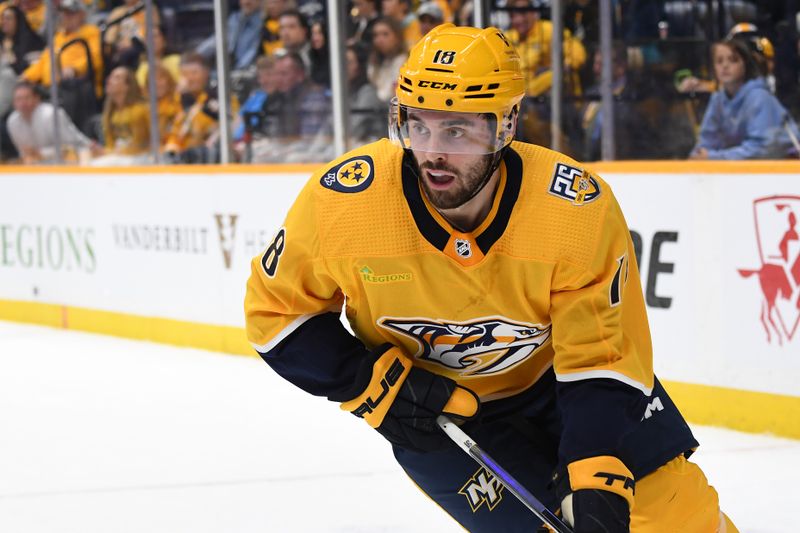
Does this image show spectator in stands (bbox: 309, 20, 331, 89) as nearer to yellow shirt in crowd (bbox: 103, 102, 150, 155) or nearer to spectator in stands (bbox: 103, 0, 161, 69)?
spectator in stands (bbox: 103, 0, 161, 69)

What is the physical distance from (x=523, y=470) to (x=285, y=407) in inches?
100.0

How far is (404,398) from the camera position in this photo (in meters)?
2.19

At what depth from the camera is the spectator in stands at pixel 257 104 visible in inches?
245

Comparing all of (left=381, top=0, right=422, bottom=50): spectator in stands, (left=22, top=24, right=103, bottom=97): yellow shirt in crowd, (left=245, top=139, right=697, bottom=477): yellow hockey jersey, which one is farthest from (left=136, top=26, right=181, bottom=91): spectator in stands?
(left=245, top=139, right=697, bottom=477): yellow hockey jersey

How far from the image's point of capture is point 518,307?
2.18 m

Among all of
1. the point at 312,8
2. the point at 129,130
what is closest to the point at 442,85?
the point at 312,8

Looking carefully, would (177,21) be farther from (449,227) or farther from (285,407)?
(449,227)

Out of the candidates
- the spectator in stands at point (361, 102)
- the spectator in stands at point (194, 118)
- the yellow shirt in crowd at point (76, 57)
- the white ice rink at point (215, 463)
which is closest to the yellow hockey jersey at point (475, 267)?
the white ice rink at point (215, 463)

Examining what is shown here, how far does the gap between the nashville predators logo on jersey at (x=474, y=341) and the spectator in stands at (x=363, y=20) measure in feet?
11.9

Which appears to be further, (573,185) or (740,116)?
(740,116)

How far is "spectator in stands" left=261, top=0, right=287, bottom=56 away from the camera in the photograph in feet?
20.2

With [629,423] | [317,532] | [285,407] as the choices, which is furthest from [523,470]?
[285,407]

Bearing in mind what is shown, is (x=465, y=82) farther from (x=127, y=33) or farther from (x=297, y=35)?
(x=127, y=33)

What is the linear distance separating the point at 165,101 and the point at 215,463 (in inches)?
126
